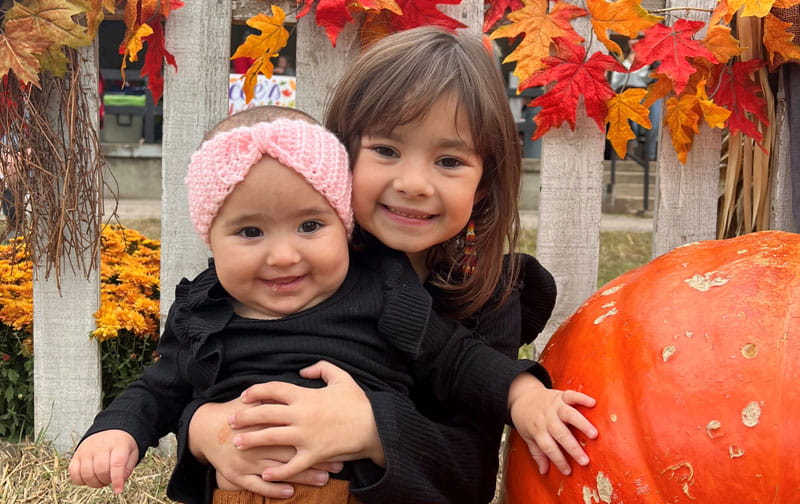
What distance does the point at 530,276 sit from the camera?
209 cm

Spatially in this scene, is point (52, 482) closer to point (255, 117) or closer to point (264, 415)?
point (264, 415)

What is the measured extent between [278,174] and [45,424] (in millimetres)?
1583

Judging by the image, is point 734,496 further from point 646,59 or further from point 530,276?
point 646,59

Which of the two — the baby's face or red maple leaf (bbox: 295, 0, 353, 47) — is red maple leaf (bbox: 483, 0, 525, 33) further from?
the baby's face

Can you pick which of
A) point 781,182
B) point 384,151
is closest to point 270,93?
point 781,182

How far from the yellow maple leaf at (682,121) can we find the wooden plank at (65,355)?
1.83 meters

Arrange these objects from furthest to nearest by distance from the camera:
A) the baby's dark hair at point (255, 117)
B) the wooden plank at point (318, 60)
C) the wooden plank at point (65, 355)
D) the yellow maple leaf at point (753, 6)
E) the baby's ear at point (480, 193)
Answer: the wooden plank at point (65, 355), the wooden plank at point (318, 60), the yellow maple leaf at point (753, 6), the baby's ear at point (480, 193), the baby's dark hair at point (255, 117)

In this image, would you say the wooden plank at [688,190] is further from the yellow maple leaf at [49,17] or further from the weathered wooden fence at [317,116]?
the yellow maple leaf at [49,17]

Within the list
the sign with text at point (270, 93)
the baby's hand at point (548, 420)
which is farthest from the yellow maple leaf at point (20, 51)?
the sign with text at point (270, 93)

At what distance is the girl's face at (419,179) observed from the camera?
173 cm

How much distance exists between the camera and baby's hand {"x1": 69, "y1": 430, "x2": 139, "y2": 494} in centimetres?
164

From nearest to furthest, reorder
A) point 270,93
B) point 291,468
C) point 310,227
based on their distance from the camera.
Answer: point 291,468
point 310,227
point 270,93

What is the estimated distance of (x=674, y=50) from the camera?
2.29 metres

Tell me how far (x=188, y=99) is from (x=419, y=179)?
3.45 feet
